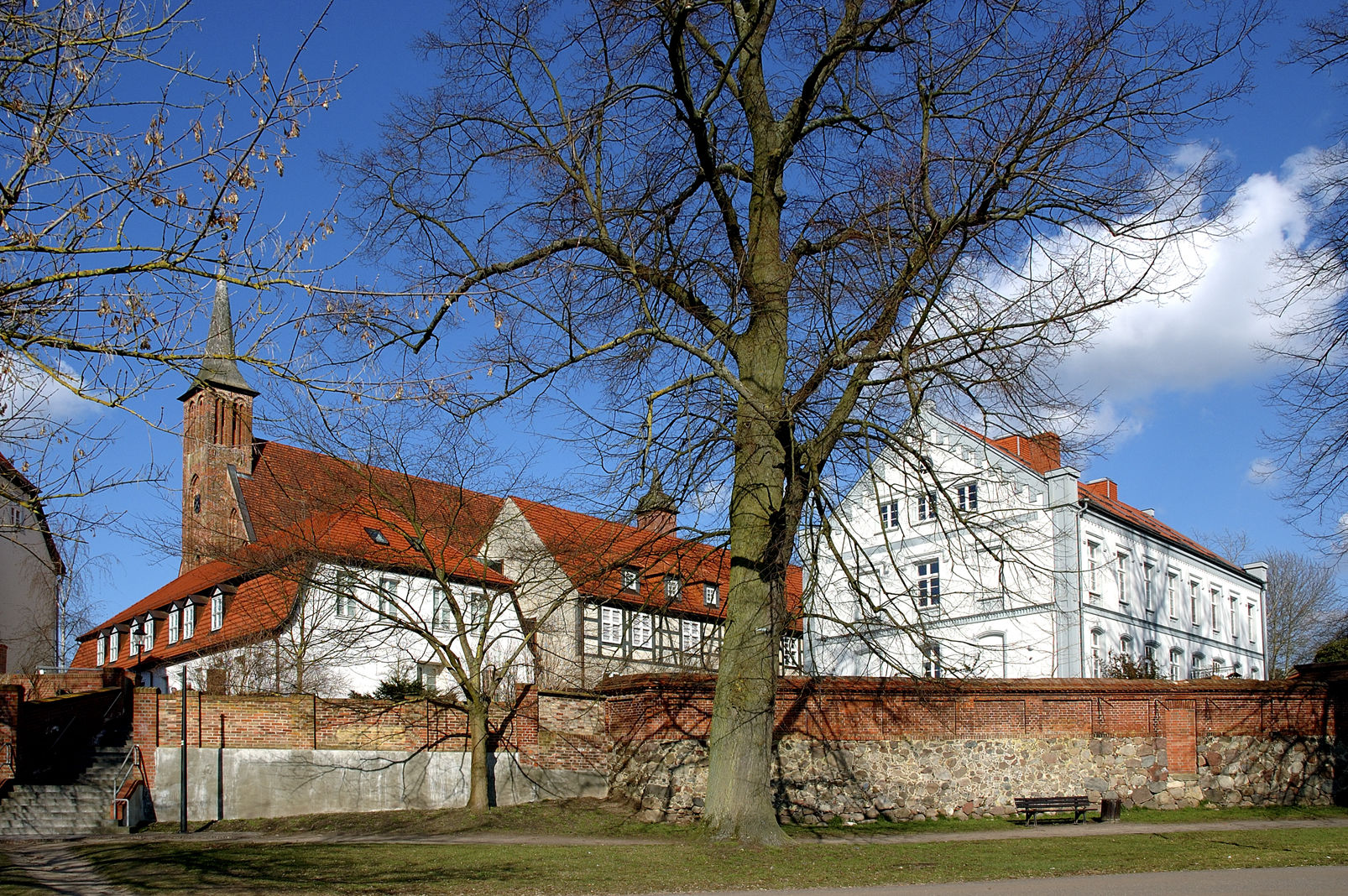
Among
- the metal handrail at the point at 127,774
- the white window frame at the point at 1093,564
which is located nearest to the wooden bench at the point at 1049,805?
the metal handrail at the point at 127,774

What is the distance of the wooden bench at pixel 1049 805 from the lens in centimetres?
1705

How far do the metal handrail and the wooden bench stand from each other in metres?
14.1

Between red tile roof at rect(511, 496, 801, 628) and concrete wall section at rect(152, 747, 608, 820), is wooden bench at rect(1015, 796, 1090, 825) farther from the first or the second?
A: concrete wall section at rect(152, 747, 608, 820)

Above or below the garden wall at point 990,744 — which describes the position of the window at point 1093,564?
above

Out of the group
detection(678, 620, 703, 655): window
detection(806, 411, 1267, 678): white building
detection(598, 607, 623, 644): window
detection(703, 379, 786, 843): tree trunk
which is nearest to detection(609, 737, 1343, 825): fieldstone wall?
detection(703, 379, 786, 843): tree trunk

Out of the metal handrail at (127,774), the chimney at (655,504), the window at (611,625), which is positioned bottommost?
the metal handrail at (127,774)

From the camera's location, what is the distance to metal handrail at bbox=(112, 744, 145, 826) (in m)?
17.4

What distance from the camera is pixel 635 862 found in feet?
37.5

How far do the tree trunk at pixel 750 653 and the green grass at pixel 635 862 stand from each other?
51cm

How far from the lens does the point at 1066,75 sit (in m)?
11.2

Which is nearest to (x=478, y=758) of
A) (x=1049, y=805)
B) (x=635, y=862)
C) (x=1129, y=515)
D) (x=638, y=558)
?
(x=638, y=558)

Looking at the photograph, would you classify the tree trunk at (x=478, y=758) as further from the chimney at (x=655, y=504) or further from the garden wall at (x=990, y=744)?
the chimney at (x=655, y=504)

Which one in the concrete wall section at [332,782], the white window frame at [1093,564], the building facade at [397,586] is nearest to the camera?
the building facade at [397,586]

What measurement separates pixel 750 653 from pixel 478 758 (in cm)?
803
